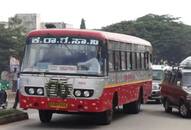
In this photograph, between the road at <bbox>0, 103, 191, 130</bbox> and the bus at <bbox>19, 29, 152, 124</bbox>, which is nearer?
the bus at <bbox>19, 29, 152, 124</bbox>

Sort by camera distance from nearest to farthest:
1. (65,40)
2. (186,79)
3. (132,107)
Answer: (65,40) → (186,79) → (132,107)

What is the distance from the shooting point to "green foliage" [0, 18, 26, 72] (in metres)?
49.2

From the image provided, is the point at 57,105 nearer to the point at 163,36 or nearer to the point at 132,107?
the point at 132,107

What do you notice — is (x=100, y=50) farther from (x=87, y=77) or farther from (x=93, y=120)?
(x=93, y=120)

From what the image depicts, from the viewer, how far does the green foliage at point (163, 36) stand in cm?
6888

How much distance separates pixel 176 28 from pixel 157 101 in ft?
131

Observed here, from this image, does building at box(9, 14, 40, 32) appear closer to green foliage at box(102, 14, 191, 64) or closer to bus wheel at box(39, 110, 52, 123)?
green foliage at box(102, 14, 191, 64)

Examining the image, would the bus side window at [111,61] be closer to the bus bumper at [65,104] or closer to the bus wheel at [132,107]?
the bus bumper at [65,104]

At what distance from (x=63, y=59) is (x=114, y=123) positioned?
10.4 feet

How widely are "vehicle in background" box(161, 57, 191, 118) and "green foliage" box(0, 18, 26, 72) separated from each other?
24.3 m

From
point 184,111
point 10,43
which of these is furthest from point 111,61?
A: point 10,43

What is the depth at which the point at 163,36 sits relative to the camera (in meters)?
69.9

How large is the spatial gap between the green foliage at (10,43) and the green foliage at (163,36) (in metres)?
19.4

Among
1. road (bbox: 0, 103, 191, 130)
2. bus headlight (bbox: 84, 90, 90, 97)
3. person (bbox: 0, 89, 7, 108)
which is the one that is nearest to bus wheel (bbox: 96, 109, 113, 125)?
road (bbox: 0, 103, 191, 130)
